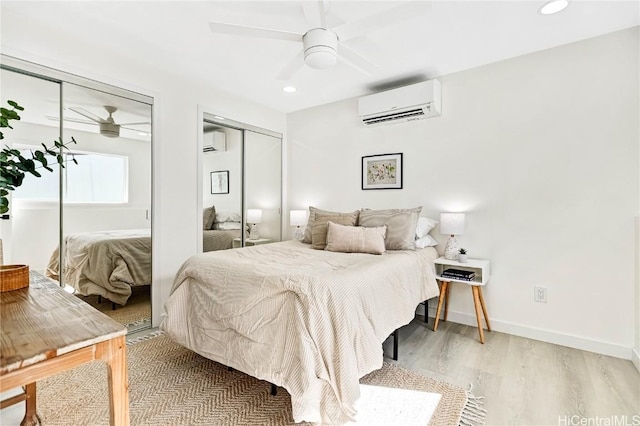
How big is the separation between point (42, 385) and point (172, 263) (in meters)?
1.31

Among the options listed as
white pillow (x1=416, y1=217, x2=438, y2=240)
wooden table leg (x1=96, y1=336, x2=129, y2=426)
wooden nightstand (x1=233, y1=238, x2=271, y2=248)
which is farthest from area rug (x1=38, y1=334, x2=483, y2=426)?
wooden nightstand (x1=233, y1=238, x2=271, y2=248)

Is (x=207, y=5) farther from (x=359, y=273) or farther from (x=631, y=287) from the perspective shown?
(x=631, y=287)

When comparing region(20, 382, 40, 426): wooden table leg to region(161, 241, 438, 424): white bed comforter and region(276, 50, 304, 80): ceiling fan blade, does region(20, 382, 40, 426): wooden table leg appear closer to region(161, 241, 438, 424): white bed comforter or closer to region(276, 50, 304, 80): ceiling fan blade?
region(161, 241, 438, 424): white bed comforter

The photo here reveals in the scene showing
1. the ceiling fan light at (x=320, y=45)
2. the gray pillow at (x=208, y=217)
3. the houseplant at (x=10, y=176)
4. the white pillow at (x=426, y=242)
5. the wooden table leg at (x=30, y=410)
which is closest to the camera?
the houseplant at (x=10, y=176)

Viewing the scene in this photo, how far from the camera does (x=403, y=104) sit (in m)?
3.16

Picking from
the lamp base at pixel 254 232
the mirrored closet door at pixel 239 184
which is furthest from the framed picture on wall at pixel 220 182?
the lamp base at pixel 254 232

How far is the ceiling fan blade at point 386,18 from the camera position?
1611mm

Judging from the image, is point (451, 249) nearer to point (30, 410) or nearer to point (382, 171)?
point (382, 171)

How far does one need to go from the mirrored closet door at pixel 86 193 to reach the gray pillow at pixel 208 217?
598 millimetres

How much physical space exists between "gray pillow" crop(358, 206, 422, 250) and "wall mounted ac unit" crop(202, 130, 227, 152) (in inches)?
75.4

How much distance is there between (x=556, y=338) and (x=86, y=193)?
4.11 metres

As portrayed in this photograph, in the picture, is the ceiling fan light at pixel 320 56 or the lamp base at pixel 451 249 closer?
the ceiling fan light at pixel 320 56

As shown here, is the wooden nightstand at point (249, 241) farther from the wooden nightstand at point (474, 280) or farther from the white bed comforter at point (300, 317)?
the wooden nightstand at point (474, 280)

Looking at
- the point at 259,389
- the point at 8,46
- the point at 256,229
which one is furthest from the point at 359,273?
the point at 8,46
